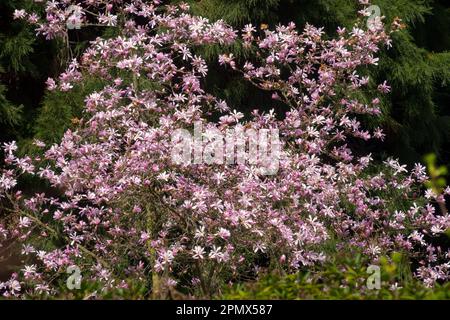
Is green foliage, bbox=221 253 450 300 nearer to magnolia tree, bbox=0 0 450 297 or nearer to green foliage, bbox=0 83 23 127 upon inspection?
magnolia tree, bbox=0 0 450 297

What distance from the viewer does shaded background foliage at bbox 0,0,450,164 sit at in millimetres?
6902

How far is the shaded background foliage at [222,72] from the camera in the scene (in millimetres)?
6902

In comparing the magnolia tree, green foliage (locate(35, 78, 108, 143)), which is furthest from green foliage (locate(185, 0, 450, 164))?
green foliage (locate(35, 78, 108, 143))

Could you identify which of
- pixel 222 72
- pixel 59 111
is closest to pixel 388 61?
pixel 222 72

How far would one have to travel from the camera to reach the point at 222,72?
24.9 feet

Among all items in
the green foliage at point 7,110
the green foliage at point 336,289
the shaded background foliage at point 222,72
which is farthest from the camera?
the shaded background foliage at point 222,72

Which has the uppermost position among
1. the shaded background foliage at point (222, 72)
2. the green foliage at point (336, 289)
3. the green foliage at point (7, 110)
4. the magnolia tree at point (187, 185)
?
the shaded background foliage at point (222, 72)

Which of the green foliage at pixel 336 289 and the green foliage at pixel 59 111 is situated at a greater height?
the green foliage at pixel 59 111

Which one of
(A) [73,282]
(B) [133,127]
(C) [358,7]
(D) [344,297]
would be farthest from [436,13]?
(D) [344,297]

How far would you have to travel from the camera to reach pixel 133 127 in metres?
5.40

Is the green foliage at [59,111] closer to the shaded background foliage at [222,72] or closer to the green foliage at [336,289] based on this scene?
the shaded background foliage at [222,72]

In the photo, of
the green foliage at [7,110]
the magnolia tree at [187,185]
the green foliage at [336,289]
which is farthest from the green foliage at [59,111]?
the green foliage at [336,289]

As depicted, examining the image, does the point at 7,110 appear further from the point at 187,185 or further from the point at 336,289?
the point at 336,289
